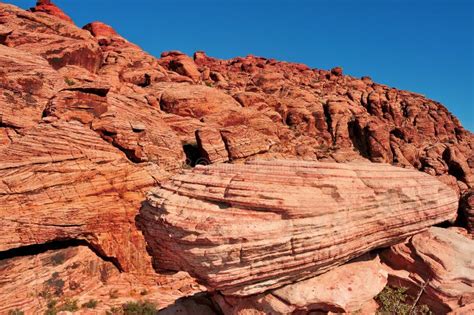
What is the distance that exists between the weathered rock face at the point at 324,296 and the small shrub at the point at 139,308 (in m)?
6.90

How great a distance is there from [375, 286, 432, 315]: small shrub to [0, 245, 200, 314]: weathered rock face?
37.8ft

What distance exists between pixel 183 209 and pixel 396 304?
796cm

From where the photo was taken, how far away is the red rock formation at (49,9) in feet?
185

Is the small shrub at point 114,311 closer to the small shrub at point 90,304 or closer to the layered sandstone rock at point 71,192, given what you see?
the small shrub at point 90,304

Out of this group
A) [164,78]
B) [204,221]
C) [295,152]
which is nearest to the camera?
[204,221]

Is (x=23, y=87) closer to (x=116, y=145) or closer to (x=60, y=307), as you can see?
(x=116, y=145)

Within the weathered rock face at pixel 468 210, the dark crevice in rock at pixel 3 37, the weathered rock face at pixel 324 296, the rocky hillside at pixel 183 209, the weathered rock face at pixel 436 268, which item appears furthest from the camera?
the weathered rock face at pixel 468 210

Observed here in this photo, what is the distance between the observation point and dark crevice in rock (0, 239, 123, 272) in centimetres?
1584

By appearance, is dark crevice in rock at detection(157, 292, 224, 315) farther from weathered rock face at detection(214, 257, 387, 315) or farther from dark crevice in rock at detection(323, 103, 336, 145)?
dark crevice in rock at detection(323, 103, 336, 145)

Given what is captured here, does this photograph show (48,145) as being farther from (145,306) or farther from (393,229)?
(393,229)

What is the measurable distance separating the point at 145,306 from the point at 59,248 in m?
6.68

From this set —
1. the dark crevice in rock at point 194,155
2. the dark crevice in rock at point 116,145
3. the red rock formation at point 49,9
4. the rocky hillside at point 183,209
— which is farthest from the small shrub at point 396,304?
the red rock formation at point 49,9

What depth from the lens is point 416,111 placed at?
64.9 m

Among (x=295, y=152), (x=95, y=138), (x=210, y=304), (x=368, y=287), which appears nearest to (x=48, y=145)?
(x=95, y=138)
